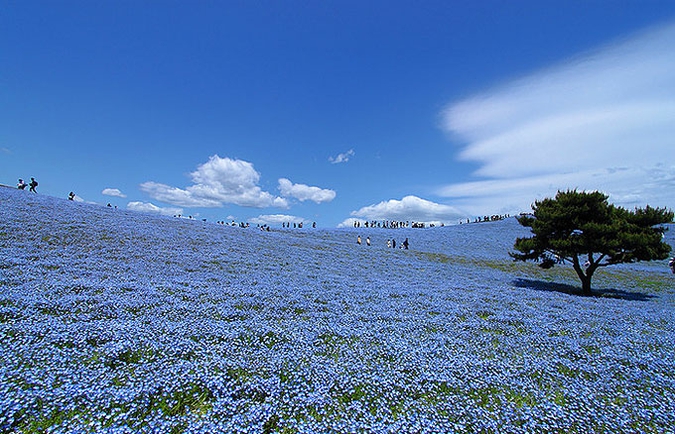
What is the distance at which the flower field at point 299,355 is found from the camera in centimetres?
451

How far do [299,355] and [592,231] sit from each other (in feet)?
63.2

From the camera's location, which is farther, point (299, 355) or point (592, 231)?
point (592, 231)

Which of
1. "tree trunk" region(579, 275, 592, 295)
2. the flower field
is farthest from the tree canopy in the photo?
the flower field

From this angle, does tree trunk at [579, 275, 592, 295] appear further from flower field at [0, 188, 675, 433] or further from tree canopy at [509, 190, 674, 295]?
flower field at [0, 188, 675, 433]

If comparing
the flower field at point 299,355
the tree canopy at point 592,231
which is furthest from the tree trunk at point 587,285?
the flower field at point 299,355

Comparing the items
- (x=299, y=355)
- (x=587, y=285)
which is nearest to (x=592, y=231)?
(x=587, y=285)

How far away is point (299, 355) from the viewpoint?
6352 millimetres

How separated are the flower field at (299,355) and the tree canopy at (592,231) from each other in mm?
4690

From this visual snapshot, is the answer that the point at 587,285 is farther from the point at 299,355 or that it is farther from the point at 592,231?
the point at 299,355

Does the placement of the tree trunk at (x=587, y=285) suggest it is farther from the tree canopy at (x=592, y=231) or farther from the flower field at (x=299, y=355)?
the flower field at (x=299, y=355)

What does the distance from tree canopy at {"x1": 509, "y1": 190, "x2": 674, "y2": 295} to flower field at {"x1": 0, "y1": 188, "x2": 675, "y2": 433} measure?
15.4 ft

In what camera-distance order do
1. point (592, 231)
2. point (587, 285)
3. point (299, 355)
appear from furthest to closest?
1. point (587, 285)
2. point (592, 231)
3. point (299, 355)

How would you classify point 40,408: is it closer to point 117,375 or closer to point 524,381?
point 117,375

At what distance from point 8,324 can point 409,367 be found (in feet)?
26.5
